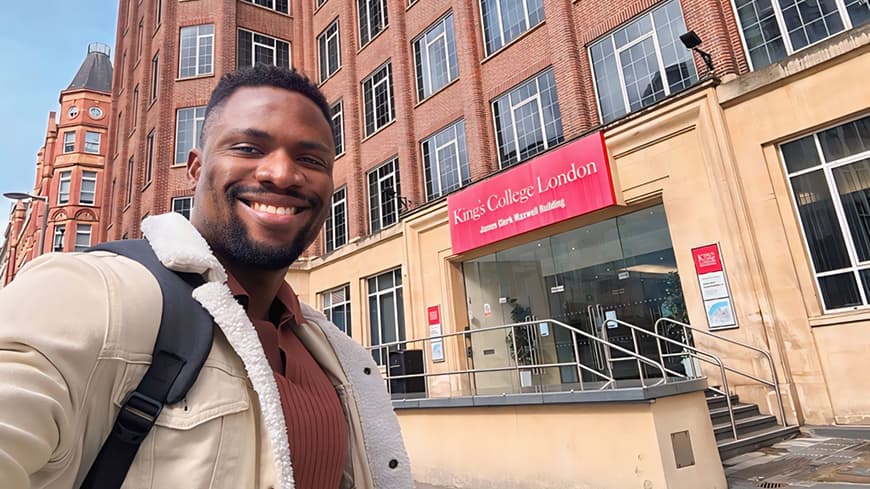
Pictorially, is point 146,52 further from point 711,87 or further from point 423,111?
point 711,87

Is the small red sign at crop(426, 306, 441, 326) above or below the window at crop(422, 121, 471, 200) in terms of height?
below

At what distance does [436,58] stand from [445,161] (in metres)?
3.89

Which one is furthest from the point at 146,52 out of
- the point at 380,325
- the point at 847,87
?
the point at 847,87

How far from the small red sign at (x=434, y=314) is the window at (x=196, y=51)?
15.2 metres

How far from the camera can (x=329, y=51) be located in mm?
21547

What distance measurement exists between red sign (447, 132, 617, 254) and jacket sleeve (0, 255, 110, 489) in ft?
34.7

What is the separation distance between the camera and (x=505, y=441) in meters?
7.25

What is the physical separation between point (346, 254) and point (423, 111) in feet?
19.8

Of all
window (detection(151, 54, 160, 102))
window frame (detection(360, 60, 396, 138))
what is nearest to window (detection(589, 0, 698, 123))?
window frame (detection(360, 60, 396, 138))

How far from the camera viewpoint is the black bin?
10.8m

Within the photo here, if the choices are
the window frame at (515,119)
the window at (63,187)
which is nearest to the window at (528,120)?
the window frame at (515,119)

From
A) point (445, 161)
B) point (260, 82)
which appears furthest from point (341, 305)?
point (260, 82)

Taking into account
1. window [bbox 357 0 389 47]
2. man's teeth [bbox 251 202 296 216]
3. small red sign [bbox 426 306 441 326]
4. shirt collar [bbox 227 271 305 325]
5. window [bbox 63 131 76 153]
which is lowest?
shirt collar [bbox 227 271 305 325]

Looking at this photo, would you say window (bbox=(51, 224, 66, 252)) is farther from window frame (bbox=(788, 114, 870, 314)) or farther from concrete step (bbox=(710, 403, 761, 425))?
window frame (bbox=(788, 114, 870, 314))
